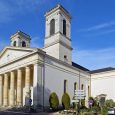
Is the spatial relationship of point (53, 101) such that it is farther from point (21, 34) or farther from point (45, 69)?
point (21, 34)

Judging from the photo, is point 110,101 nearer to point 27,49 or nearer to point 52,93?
point 52,93

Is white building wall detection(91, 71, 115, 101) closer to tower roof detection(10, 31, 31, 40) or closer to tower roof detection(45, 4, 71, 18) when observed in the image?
tower roof detection(45, 4, 71, 18)

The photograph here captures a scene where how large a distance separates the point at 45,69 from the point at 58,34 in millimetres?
10108

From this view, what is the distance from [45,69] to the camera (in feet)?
138

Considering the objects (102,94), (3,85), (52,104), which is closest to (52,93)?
(52,104)

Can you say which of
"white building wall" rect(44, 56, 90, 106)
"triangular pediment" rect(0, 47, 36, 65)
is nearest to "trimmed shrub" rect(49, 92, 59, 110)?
"white building wall" rect(44, 56, 90, 106)

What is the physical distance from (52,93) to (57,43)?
11613mm

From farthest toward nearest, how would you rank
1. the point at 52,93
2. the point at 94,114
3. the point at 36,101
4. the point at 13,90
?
1. the point at 13,90
2. the point at 52,93
3. the point at 36,101
4. the point at 94,114

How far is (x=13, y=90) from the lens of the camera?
46688 millimetres

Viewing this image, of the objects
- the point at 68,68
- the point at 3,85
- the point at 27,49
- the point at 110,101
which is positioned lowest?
the point at 110,101

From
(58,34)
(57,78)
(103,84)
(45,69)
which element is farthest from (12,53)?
(103,84)

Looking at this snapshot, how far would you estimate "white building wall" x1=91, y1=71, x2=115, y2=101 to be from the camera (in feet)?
182

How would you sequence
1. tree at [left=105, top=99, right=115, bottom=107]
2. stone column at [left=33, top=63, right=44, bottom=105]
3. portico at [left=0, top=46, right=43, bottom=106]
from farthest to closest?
tree at [left=105, top=99, right=115, bottom=107], portico at [left=0, top=46, right=43, bottom=106], stone column at [left=33, top=63, right=44, bottom=105]

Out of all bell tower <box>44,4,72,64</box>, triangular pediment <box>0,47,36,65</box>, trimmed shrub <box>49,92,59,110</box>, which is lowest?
trimmed shrub <box>49,92,59,110</box>
